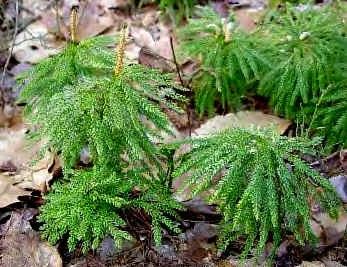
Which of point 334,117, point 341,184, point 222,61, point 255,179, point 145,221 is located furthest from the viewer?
point 222,61

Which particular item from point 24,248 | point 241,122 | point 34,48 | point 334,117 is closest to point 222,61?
point 241,122

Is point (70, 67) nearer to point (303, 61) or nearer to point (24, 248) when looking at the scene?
point (24, 248)

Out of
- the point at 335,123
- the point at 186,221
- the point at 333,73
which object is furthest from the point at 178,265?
the point at 333,73

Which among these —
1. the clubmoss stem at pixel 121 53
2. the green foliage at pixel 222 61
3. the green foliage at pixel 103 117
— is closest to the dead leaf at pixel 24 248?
the green foliage at pixel 103 117

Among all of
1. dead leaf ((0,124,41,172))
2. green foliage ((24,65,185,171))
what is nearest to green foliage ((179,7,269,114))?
green foliage ((24,65,185,171))

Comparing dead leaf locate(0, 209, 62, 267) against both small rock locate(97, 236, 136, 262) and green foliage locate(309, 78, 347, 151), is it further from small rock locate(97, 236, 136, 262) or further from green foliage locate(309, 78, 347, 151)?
green foliage locate(309, 78, 347, 151)
